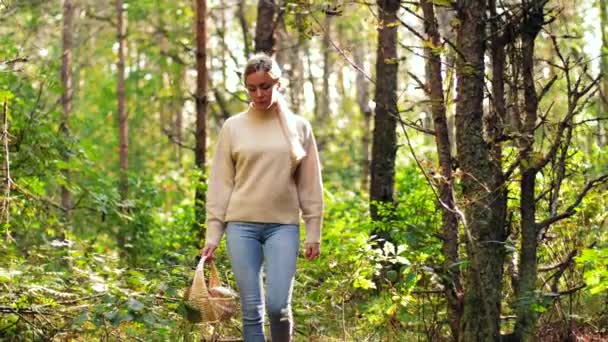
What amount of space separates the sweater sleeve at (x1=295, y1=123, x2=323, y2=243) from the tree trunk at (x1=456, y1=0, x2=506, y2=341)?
33.3 inches

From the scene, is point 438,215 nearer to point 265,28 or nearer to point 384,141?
point 384,141

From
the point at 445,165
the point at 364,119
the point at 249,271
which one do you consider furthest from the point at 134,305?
the point at 364,119

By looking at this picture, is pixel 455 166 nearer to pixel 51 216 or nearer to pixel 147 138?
pixel 51 216

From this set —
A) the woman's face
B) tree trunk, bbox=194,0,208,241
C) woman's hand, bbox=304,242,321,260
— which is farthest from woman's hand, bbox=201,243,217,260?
tree trunk, bbox=194,0,208,241

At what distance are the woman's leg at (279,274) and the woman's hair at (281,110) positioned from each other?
0.44 m

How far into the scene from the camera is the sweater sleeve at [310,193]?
5559mm

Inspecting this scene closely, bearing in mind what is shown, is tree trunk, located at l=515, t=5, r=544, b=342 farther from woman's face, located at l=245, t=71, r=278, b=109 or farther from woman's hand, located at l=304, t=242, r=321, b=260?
woman's face, located at l=245, t=71, r=278, b=109

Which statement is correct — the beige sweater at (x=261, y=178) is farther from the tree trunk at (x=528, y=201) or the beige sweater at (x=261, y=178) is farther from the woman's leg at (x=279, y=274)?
the tree trunk at (x=528, y=201)

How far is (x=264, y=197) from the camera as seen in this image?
17.7 ft

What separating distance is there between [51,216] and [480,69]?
18.5 ft

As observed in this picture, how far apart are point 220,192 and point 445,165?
1.42 meters

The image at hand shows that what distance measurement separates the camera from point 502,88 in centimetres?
571

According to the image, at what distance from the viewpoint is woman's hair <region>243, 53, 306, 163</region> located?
17.5ft

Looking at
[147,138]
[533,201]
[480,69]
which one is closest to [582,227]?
[533,201]
